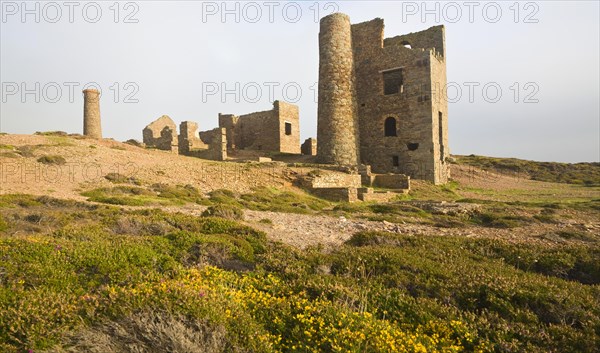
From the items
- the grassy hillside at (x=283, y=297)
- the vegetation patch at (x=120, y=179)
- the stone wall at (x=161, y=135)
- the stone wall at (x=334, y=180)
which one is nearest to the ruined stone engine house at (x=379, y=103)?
the stone wall at (x=161, y=135)

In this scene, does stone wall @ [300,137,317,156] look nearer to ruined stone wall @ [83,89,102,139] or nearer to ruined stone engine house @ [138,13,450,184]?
ruined stone engine house @ [138,13,450,184]

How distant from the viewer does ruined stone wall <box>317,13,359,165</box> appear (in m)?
27.4

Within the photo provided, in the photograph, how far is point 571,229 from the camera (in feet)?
37.3

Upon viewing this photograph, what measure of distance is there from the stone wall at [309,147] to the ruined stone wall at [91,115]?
2000 centimetres

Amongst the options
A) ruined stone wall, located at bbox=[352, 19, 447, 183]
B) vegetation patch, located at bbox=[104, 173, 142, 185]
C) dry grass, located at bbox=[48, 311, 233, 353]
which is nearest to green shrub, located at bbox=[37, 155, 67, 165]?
vegetation patch, located at bbox=[104, 173, 142, 185]

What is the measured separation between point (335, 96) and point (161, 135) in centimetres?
1751

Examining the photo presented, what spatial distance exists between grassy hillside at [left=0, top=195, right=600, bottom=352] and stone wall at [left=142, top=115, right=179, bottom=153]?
82.9 feet

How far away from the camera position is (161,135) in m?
33.8

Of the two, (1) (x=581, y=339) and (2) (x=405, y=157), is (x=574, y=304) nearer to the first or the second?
Result: (1) (x=581, y=339)

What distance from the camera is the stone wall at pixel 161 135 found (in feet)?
103

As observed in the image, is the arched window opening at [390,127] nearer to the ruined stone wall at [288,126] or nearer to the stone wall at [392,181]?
the stone wall at [392,181]

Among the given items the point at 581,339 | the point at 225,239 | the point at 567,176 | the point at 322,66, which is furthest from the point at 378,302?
the point at 567,176

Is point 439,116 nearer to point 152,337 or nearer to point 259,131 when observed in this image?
point 259,131

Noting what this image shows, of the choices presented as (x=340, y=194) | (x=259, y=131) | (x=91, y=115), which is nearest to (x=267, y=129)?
(x=259, y=131)
